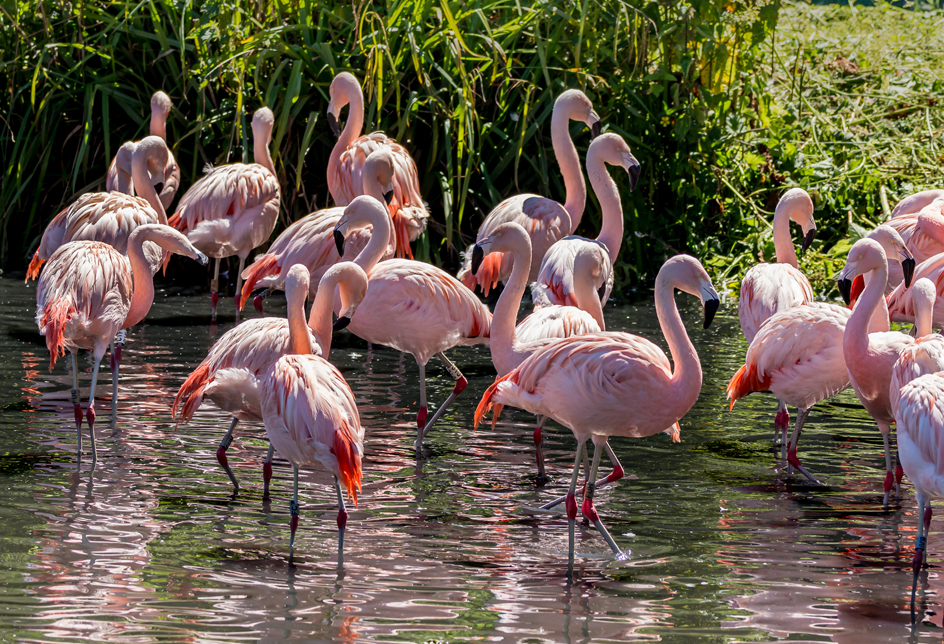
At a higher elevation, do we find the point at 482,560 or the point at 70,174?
the point at 70,174

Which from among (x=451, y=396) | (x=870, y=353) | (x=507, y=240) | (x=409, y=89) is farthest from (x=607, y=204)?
(x=409, y=89)

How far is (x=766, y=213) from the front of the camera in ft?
32.0

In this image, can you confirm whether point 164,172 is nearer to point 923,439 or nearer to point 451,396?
point 451,396

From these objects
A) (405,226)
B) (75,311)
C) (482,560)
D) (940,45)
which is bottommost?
(482,560)

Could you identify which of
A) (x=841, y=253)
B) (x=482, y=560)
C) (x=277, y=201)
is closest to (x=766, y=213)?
(x=841, y=253)

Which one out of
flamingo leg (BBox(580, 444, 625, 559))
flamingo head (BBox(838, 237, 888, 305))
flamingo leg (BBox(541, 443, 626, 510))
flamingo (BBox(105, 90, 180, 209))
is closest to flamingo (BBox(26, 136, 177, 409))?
flamingo (BBox(105, 90, 180, 209))

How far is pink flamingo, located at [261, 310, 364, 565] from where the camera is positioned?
3.78 m

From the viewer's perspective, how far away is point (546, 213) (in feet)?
22.8

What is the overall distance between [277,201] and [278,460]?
3.30m

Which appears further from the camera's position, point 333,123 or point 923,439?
point 333,123

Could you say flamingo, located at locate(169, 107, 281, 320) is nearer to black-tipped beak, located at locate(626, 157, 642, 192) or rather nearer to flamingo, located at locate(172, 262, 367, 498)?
black-tipped beak, located at locate(626, 157, 642, 192)

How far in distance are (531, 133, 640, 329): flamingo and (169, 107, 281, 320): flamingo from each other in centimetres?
237

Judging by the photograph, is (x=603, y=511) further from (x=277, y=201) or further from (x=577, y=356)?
(x=277, y=201)

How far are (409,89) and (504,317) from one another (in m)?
4.62
